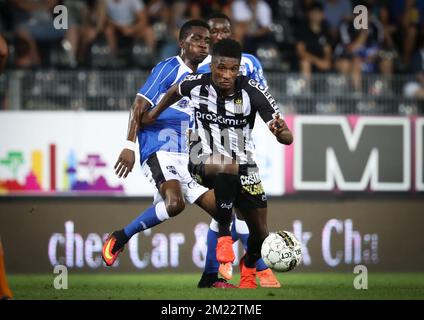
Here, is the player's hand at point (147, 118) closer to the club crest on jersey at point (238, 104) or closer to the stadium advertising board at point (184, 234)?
the club crest on jersey at point (238, 104)

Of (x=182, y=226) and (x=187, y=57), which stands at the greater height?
(x=187, y=57)

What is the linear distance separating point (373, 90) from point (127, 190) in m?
3.87

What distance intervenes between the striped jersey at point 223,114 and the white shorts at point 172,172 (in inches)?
25.4

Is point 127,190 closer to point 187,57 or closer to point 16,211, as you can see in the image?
point 16,211

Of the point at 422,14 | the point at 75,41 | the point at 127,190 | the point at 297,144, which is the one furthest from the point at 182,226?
the point at 422,14

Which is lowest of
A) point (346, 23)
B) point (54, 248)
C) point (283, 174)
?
point (54, 248)

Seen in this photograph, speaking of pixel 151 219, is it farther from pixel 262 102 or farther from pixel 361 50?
pixel 361 50

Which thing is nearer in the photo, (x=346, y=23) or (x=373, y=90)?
(x=373, y=90)

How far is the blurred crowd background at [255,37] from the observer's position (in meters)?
16.0

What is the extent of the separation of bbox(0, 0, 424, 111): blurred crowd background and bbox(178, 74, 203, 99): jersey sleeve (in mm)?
4740

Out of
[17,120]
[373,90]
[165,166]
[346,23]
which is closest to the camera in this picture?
[165,166]

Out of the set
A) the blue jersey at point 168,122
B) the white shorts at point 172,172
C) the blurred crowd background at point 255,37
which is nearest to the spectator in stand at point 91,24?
the blurred crowd background at point 255,37

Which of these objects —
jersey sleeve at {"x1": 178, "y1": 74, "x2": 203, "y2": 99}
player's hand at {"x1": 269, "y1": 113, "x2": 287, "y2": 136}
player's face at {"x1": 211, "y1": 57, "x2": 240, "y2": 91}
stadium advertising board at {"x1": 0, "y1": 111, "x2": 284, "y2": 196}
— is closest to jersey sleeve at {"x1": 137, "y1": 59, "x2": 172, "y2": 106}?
jersey sleeve at {"x1": 178, "y1": 74, "x2": 203, "y2": 99}

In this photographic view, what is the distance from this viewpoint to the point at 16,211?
15.0 meters
